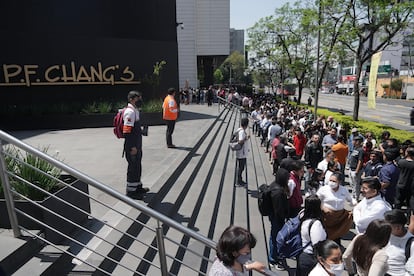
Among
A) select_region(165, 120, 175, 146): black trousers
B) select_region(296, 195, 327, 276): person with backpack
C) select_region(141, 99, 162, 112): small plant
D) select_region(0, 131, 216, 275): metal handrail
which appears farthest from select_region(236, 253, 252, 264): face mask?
select_region(141, 99, 162, 112): small plant

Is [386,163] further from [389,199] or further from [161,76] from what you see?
[161,76]

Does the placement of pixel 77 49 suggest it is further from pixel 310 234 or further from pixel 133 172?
pixel 310 234

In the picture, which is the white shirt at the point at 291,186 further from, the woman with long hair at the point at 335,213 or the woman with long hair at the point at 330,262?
the woman with long hair at the point at 330,262

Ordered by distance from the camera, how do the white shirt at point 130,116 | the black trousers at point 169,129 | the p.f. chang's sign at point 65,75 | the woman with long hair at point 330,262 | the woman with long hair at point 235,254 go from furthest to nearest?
the p.f. chang's sign at point 65,75 < the black trousers at point 169,129 < the white shirt at point 130,116 < the woman with long hair at point 330,262 < the woman with long hair at point 235,254

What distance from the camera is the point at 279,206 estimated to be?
13.5 feet

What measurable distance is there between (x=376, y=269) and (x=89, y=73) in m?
14.9

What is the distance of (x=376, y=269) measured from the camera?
9.32 feet

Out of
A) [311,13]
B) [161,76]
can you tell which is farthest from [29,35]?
[311,13]

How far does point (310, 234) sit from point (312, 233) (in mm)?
30

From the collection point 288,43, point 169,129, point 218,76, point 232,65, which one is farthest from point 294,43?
point 232,65

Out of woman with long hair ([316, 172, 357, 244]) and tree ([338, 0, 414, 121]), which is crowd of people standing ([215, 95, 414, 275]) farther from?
tree ([338, 0, 414, 121])

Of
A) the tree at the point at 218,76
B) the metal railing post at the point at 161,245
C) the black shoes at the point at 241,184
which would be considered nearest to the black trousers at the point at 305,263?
the metal railing post at the point at 161,245

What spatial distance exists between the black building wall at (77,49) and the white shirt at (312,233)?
1378cm

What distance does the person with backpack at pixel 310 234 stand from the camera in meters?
3.40
